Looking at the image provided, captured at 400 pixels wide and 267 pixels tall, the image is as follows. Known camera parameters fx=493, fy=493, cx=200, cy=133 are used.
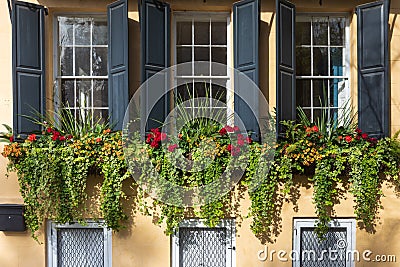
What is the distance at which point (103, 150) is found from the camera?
18.4ft

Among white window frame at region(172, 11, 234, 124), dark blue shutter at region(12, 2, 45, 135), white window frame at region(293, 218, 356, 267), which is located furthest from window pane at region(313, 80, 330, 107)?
dark blue shutter at region(12, 2, 45, 135)

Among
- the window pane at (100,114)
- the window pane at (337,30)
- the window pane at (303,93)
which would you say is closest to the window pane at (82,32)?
the window pane at (100,114)

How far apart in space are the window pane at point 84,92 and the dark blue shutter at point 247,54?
6.07 ft

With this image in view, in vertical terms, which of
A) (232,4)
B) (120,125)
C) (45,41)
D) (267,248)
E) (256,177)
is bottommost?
(267,248)

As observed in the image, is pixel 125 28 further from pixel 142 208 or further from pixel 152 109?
pixel 142 208

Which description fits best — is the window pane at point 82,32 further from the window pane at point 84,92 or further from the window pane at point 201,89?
the window pane at point 201,89

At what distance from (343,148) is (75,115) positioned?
3.27m

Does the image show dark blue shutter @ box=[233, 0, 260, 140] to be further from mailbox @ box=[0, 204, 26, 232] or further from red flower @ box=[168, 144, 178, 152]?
mailbox @ box=[0, 204, 26, 232]

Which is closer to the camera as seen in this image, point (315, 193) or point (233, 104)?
point (315, 193)

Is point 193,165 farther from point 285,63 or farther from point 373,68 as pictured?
point 373,68

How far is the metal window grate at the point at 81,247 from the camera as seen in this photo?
596 cm

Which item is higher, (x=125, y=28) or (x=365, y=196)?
(x=125, y=28)

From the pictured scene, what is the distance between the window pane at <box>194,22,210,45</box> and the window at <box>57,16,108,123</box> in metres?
1.14

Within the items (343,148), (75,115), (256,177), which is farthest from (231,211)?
(75,115)
